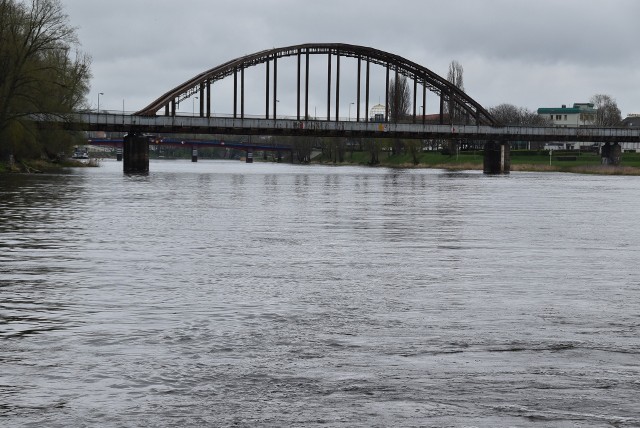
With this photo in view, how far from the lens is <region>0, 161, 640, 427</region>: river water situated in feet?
32.6

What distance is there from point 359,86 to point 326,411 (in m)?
149

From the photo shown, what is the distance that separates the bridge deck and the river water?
95195 mm

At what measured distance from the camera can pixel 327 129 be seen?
5674 inches

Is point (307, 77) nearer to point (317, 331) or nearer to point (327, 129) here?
point (327, 129)

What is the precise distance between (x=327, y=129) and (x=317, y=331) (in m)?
131

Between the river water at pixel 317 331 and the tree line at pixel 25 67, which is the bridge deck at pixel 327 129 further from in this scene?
the river water at pixel 317 331

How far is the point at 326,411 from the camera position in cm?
979

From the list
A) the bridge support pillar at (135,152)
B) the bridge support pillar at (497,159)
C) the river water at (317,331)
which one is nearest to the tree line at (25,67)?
the bridge support pillar at (135,152)

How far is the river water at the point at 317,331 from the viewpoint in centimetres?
995

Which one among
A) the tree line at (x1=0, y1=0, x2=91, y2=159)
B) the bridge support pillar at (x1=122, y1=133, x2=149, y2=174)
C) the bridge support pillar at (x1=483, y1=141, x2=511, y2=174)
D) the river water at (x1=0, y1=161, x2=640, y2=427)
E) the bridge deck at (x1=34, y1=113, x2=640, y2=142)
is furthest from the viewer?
the bridge support pillar at (x1=483, y1=141, x2=511, y2=174)

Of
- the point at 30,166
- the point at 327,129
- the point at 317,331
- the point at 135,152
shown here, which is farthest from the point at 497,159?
the point at 317,331

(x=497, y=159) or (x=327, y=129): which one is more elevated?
(x=327, y=129)

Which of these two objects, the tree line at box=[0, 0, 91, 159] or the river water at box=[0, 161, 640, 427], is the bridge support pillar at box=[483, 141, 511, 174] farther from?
the river water at box=[0, 161, 640, 427]

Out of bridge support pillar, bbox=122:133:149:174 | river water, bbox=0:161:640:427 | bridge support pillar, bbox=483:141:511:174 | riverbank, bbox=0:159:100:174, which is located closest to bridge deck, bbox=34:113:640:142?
bridge support pillar, bbox=122:133:149:174
